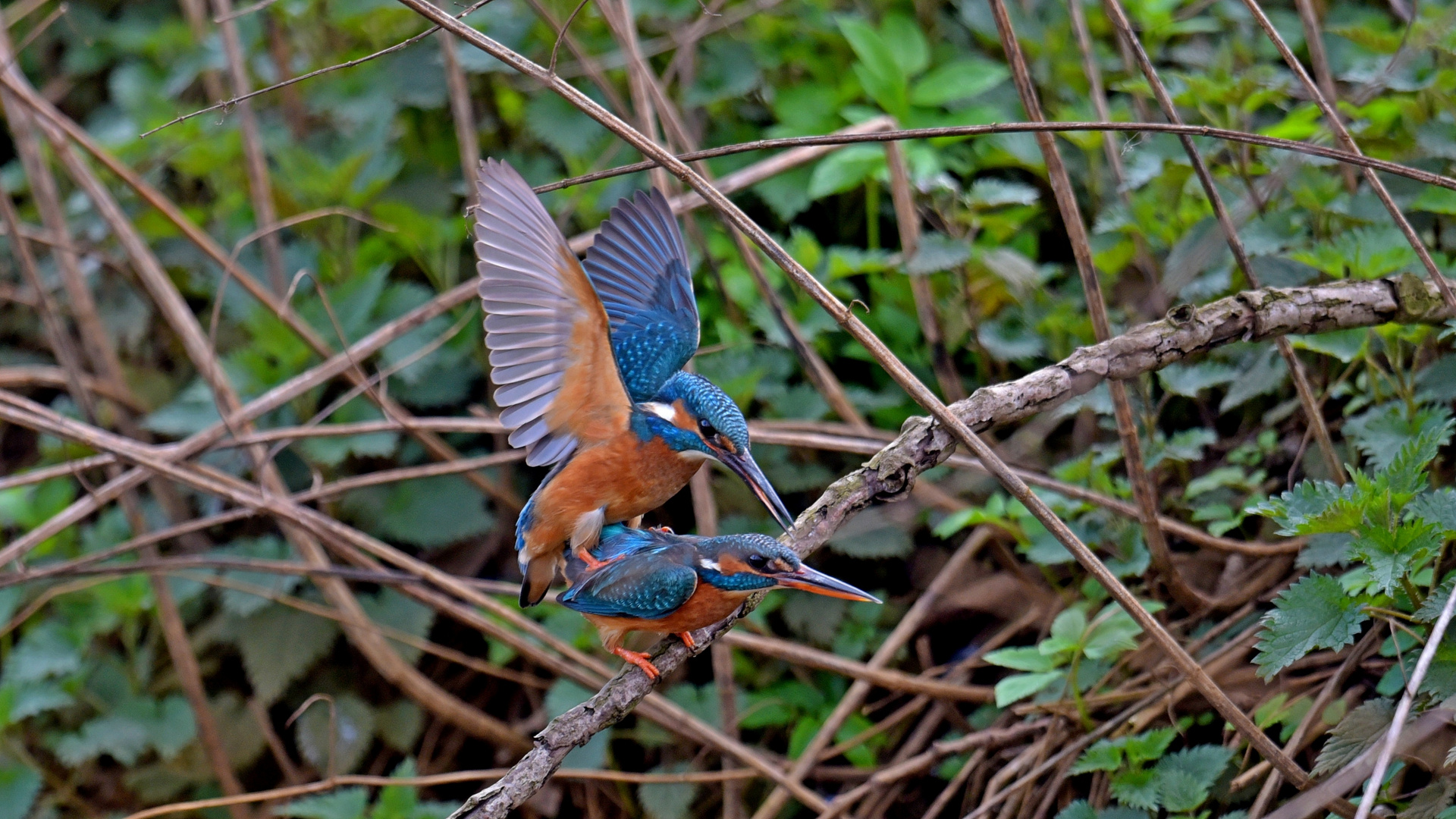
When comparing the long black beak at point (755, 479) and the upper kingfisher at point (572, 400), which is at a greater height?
the upper kingfisher at point (572, 400)

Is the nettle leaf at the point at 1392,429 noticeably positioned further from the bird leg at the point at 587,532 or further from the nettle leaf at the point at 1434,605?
the bird leg at the point at 587,532

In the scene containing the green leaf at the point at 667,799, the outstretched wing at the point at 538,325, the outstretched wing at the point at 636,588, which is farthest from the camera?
the green leaf at the point at 667,799

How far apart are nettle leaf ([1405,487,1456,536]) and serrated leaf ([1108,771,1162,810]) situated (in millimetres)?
685

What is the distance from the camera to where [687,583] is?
1.98m

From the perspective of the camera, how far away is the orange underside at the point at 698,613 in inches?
79.0

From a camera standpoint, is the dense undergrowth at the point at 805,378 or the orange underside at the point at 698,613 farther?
the dense undergrowth at the point at 805,378

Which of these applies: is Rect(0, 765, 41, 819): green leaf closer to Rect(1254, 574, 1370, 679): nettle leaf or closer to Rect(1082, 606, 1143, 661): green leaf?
Rect(1082, 606, 1143, 661): green leaf

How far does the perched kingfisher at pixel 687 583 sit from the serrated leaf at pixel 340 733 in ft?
5.18

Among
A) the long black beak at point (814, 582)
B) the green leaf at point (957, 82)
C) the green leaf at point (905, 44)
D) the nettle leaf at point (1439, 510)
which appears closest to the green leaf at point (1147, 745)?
the nettle leaf at point (1439, 510)

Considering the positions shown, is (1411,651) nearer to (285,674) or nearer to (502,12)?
(285,674)

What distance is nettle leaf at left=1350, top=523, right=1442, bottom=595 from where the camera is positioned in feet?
6.17

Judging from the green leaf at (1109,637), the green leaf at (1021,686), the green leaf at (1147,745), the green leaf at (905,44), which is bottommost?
the green leaf at (1147,745)

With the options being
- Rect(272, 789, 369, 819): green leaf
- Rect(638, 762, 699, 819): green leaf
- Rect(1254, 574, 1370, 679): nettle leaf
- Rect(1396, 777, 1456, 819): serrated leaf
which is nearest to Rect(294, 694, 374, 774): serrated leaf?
Rect(272, 789, 369, 819): green leaf

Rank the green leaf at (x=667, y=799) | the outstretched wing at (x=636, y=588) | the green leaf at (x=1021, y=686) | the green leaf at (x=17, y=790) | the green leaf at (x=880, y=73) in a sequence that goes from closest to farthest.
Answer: the outstretched wing at (x=636, y=588)
the green leaf at (x=1021, y=686)
the green leaf at (x=667, y=799)
the green leaf at (x=17, y=790)
the green leaf at (x=880, y=73)
